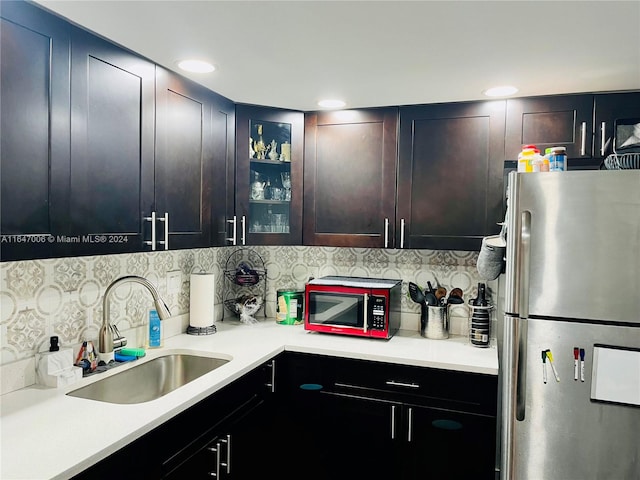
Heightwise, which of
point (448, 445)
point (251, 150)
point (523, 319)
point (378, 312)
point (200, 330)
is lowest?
point (448, 445)

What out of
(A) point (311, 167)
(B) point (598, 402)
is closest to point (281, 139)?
(A) point (311, 167)

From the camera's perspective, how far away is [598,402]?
161 cm

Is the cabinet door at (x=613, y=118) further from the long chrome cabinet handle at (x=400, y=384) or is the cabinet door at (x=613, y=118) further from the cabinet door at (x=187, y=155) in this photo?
the cabinet door at (x=187, y=155)

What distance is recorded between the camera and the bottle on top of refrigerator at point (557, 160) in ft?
5.92

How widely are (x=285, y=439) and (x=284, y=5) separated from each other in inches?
76.5

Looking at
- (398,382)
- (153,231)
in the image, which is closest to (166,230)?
(153,231)

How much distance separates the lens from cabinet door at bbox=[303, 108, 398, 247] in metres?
2.49

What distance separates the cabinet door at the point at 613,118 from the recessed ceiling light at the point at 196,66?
172 cm

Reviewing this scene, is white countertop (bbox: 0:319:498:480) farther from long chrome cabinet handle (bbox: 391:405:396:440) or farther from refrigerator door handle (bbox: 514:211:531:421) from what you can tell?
refrigerator door handle (bbox: 514:211:531:421)

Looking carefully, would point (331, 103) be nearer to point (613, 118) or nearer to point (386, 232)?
point (386, 232)

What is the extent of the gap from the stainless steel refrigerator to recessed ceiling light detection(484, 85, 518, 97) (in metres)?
0.62

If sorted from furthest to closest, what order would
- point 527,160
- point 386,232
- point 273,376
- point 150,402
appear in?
point 386,232 → point 273,376 → point 527,160 → point 150,402

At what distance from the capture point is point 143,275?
225 centimetres

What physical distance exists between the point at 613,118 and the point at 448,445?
1.64m
